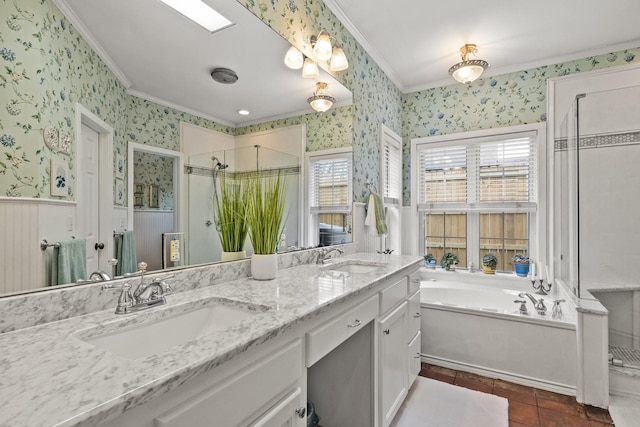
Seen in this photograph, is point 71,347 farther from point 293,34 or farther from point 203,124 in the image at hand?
point 293,34

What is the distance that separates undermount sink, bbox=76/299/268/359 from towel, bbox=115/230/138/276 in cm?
24

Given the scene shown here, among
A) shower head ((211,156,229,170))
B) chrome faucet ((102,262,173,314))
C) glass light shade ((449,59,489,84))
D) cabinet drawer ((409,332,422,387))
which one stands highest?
glass light shade ((449,59,489,84))

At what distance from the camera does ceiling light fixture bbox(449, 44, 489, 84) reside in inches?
105

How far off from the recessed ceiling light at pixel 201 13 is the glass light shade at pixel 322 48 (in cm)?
69

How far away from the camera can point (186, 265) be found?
131 cm

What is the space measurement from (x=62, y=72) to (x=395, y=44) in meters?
2.59

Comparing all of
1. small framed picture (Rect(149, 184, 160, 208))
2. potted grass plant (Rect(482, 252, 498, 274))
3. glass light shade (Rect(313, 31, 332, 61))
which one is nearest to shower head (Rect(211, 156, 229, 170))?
small framed picture (Rect(149, 184, 160, 208))

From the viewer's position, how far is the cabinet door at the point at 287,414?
837 mm

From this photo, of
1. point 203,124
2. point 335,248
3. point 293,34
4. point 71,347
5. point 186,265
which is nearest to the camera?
point 71,347

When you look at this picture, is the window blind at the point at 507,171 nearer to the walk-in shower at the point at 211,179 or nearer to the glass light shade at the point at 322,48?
the glass light shade at the point at 322,48

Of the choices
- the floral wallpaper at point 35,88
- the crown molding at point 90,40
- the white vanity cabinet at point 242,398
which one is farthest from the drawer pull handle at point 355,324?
the crown molding at point 90,40

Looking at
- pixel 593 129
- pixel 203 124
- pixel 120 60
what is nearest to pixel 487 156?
pixel 593 129

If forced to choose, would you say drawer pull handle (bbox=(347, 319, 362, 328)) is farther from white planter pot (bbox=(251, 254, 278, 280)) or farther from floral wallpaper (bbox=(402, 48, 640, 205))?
floral wallpaper (bbox=(402, 48, 640, 205))

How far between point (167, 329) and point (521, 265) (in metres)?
3.26
